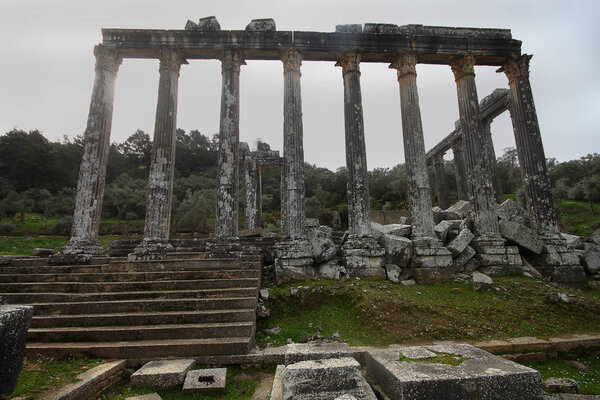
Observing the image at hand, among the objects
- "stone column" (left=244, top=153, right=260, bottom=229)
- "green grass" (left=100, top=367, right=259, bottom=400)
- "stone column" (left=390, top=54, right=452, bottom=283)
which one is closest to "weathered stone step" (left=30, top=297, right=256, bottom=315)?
"green grass" (left=100, top=367, right=259, bottom=400)

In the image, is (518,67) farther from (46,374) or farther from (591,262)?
(46,374)

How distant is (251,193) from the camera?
57.3 feet

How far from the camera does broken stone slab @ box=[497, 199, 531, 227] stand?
10.9 meters

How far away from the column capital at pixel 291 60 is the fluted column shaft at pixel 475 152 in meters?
6.19

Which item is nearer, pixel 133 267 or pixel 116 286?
pixel 116 286

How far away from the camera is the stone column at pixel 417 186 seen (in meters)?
8.86

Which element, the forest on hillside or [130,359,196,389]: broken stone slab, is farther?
the forest on hillside

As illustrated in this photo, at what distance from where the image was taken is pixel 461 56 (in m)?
11.1

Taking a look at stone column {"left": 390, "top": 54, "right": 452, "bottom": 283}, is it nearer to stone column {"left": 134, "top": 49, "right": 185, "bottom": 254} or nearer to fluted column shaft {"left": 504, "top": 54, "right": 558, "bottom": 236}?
fluted column shaft {"left": 504, "top": 54, "right": 558, "bottom": 236}

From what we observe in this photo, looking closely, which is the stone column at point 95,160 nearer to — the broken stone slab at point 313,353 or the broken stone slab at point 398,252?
the broken stone slab at point 313,353

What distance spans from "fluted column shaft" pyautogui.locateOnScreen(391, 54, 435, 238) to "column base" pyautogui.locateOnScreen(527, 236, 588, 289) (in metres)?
3.82

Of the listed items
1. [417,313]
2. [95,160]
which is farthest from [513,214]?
[95,160]

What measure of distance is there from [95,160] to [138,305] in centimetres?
601

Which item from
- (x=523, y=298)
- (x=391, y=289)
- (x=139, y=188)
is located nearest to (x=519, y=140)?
(x=523, y=298)
